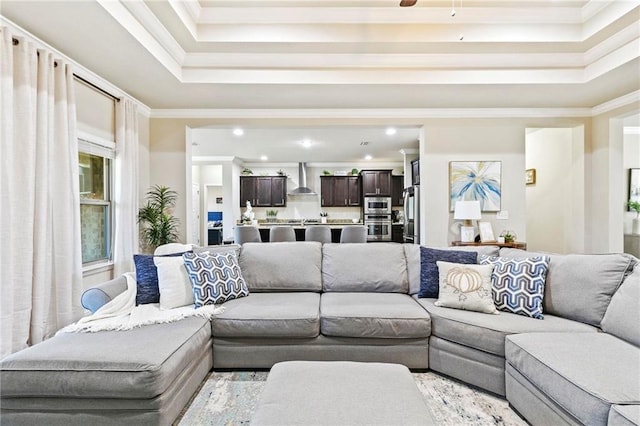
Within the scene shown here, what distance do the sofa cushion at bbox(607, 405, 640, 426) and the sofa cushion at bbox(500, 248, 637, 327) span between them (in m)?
0.99

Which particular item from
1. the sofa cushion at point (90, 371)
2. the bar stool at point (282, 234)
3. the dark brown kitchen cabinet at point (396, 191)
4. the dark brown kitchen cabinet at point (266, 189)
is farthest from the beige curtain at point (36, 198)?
the dark brown kitchen cabinet at point (396, 191)

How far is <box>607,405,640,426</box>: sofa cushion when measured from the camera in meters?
1.19

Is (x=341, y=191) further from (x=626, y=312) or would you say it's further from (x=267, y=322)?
(x=626, y=312)

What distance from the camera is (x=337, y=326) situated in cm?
231

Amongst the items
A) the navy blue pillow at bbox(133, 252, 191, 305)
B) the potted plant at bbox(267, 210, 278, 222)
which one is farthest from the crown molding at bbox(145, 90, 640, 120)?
the potted plant at bbox(267, 210, 278, 222)

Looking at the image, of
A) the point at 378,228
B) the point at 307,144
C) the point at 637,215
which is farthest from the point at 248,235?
the point at 637,215

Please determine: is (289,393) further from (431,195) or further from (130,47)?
(431,195)

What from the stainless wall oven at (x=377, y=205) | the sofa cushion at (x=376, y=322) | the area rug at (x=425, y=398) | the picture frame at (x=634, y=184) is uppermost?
the picture frame at (x=634, y=184)

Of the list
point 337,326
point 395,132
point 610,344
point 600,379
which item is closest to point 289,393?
point 337,326

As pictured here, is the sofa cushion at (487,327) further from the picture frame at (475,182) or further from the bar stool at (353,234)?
the bar stool at (353,234)

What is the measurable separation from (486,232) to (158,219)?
443 centimetres

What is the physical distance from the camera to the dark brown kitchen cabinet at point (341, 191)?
908 centimetres

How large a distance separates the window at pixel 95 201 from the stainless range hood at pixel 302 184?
5.67 m

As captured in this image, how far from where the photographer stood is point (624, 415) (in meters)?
1.22
